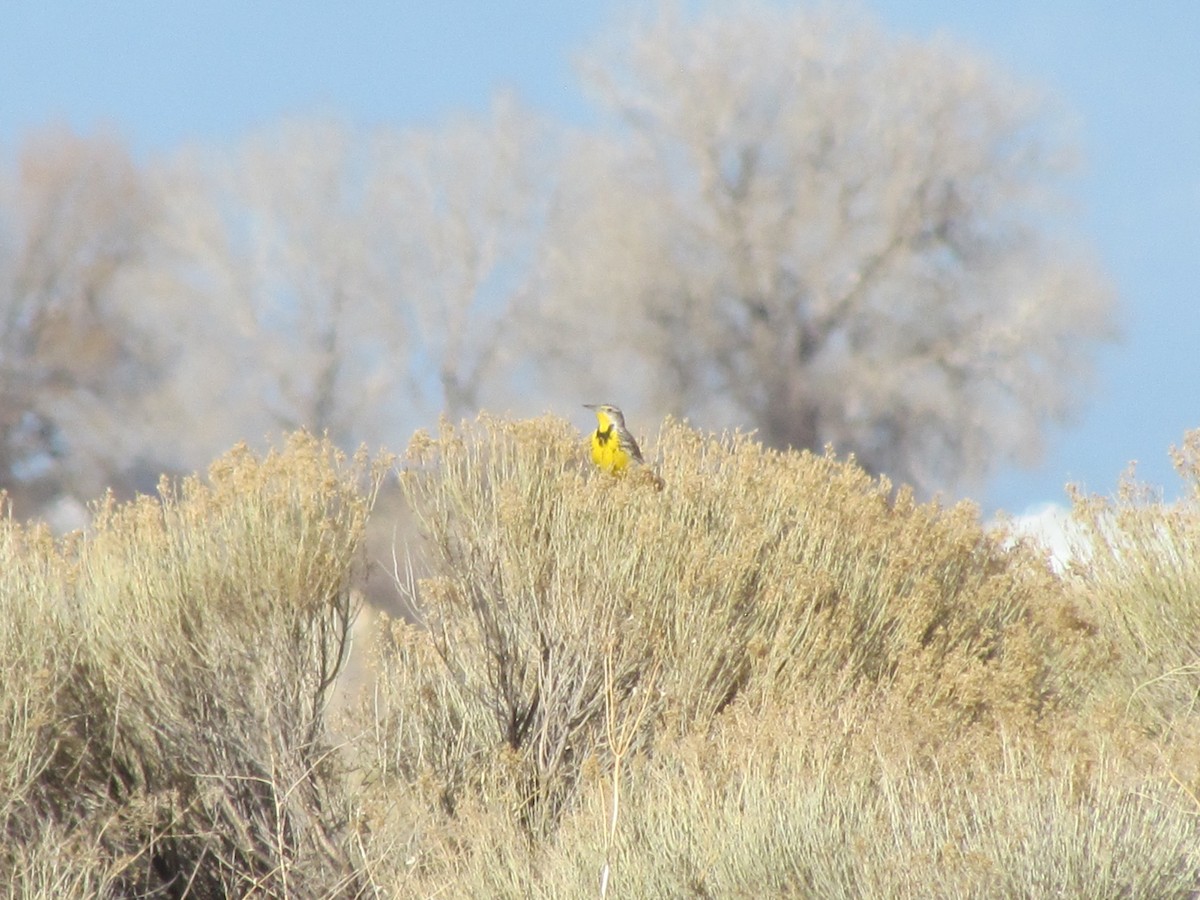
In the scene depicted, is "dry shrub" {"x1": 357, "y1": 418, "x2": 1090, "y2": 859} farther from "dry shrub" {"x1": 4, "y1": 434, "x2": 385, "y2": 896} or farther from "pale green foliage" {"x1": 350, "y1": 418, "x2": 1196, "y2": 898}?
"dry shrub" {"x1": 4, "y1": 434, "x2": 385, "y2": 896}

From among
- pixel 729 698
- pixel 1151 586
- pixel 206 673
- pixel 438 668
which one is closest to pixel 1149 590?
pixel 1151 586

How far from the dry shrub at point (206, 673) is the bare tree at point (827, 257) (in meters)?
12.8

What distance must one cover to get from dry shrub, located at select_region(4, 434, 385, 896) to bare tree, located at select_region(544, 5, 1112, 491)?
12797 mm

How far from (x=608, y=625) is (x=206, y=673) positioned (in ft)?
4.60

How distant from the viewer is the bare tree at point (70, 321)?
57.7ft

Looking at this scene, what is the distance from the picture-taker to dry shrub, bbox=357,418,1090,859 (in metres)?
5.04

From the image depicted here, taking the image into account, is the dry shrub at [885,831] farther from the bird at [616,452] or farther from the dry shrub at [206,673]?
the bird at [616,452]

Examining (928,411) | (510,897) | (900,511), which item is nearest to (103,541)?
(510,897)

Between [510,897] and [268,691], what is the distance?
157 cm

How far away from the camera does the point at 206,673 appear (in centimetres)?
506

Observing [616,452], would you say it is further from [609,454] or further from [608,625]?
[608,625]

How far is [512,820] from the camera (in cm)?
445

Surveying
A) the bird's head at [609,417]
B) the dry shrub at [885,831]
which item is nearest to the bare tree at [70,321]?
the bird's head at [609,417]

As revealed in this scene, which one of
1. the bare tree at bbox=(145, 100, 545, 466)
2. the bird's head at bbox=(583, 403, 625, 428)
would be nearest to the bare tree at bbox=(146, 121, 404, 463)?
the bare tree at bbox=(145, 100, 545, 466)
